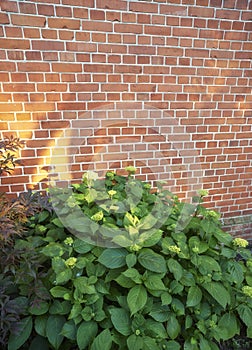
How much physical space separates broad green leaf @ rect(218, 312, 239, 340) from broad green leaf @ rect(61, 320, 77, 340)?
0.82m

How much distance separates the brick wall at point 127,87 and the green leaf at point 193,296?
1197 mm

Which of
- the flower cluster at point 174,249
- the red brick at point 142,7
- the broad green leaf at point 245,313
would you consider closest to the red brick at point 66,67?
the red brick at point 142,7

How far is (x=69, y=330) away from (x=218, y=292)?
819mm

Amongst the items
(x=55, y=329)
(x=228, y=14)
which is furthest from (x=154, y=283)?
(x=228, y=14)

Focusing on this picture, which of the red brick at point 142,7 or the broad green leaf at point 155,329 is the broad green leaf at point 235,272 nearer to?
the broad green leaf at point 155,329

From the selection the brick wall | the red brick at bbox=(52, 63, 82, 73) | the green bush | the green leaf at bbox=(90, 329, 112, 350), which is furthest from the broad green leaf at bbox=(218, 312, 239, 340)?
the red brick at bbox=(52, 63, 82, 73)

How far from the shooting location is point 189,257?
1.52 meters

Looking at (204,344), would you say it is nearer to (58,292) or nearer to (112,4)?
(58,292)

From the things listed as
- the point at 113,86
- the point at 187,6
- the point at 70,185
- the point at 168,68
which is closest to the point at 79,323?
the point at 70,185

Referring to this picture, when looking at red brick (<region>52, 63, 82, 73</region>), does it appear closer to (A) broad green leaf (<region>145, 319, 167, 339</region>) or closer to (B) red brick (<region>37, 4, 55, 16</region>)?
(B) red brick (<region>37, 4, 55, 16</region>)

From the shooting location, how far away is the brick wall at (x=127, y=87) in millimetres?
1889

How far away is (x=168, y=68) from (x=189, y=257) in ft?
5.05

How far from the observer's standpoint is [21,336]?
130 cm

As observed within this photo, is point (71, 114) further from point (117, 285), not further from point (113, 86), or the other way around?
point (117, 285)
